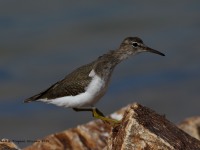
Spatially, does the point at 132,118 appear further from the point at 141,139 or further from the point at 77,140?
the point at 77,140

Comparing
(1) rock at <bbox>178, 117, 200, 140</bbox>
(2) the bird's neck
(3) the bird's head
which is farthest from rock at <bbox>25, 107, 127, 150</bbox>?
(3) the bird's head

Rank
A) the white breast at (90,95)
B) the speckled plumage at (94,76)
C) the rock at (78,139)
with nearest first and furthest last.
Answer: the white breast at (90,95)
the speckled plumage at (94,76)
the rock at (78,139)

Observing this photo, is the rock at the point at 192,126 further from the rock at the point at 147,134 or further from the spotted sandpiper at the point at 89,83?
the rock at the point at 147,134

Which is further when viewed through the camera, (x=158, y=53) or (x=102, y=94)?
(x=158, y=53)

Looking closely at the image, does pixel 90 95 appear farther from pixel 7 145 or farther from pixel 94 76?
pixel 7 145

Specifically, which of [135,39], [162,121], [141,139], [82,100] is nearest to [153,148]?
[141,139]

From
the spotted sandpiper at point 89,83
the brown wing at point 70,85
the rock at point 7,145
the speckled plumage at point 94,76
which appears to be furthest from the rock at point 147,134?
the brown wing at point 70,85

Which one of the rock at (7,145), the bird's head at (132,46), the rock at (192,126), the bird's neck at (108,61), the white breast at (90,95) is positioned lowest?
the rock at (192,126)

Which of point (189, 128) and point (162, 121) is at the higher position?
point (162, 121)

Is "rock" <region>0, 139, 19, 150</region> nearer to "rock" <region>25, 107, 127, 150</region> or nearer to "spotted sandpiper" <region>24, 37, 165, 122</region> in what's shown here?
"spotted sandpiper" <region>24, 37, 165, 122</region>
